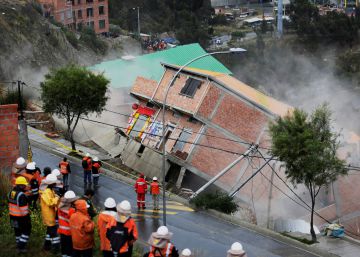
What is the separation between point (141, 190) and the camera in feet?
67.1

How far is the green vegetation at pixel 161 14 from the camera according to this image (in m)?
93.2

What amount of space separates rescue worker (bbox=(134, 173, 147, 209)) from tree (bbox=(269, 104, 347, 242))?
429cm

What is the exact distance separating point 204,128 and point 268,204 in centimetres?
459

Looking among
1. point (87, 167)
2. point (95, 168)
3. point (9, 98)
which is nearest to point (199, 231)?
point (95, 168)

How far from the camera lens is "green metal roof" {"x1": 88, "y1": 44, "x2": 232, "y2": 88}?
141ft

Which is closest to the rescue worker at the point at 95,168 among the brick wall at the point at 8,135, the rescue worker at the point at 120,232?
the brick wall at the point at 8,135

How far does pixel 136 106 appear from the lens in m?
33.8

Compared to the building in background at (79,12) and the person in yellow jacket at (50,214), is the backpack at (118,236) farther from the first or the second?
the building in background at (79,12)

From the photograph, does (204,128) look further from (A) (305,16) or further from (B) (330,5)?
(B) (330,5)

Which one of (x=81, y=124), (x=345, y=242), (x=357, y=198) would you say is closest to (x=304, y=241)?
(x=345, y=242)

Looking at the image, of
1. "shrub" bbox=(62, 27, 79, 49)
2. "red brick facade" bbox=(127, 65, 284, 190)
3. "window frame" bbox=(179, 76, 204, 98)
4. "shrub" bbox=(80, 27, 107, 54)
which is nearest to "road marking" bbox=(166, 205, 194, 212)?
"red brick facade" bbox=(127, 65, 284, 190)

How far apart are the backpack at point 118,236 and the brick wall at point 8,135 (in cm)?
605

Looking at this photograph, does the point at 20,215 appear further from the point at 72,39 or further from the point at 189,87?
the point at 72,39

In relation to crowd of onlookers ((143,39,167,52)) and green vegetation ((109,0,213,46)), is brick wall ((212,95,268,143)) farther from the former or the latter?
green vegetation ((109,0,213,46))
